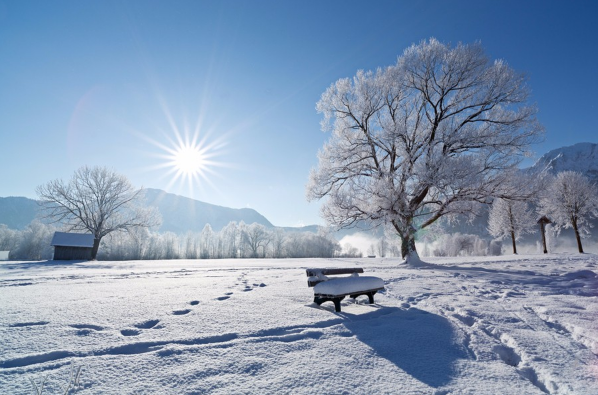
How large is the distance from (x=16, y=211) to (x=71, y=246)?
165304mm

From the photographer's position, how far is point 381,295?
6809 millimetres

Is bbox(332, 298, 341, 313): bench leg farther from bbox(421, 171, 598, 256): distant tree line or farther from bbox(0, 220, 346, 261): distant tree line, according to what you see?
bbox(0, 220, 346, 261): distant tree line

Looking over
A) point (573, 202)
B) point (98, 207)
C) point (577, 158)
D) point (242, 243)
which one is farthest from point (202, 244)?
point (577, 158)

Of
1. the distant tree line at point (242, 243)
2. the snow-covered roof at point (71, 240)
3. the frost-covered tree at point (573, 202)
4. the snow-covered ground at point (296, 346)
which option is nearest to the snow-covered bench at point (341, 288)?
the snow-covered ground at point (296, 346)

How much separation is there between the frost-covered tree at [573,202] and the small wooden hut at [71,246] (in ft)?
165

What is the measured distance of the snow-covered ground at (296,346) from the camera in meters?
Answer: 2.40

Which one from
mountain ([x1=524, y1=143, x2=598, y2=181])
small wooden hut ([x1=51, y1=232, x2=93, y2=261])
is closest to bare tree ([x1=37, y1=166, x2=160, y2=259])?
small wooden hut ([x1=51, y1=232, x2=93, y2=261])

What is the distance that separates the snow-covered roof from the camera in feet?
87.3

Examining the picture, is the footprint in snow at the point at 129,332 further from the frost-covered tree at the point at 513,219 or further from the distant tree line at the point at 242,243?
the distant tree line at the point at 242,243

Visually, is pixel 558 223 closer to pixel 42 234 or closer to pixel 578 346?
pixel 578 346

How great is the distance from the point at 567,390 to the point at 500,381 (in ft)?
1.64

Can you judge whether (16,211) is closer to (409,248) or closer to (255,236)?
(255,236)

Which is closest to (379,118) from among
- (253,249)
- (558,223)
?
(558,223)

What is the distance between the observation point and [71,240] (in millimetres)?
27156
